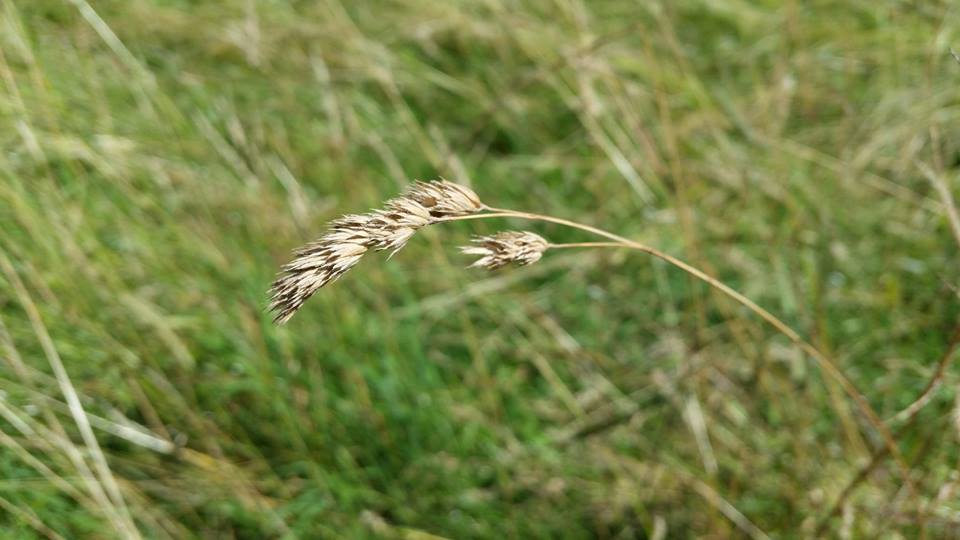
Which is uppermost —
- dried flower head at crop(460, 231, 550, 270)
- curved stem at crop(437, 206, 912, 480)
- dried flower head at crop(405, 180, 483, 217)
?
dried flower head at crop(405, 180, 483, 217)

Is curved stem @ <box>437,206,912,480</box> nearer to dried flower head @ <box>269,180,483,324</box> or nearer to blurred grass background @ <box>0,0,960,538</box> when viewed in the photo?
dried flower head @ <box>269,180,483,324</box>

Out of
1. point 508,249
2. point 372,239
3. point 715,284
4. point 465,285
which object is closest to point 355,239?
point 372,239

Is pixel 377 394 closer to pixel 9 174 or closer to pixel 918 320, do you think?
pixel 9 174

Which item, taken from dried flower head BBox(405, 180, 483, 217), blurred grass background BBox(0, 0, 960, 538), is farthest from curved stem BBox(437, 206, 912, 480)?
blurred grass background BBox(0, 0, 960, 538)

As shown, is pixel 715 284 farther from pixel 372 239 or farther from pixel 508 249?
pixel 372 239

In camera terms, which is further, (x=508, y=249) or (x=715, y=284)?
(x=715, y=284)
